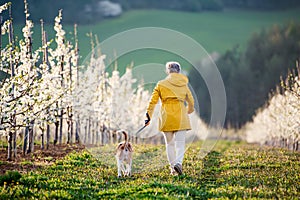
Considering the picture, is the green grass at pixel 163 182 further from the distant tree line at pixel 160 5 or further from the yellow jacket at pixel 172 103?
the distant tree line at pixel 160 5

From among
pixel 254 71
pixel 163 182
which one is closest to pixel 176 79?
pixel 163 182

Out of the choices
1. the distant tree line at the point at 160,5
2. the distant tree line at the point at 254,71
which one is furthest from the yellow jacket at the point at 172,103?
the distant tree line at the point at 254,71

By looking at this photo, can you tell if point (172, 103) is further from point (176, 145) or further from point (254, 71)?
point (254, 71)

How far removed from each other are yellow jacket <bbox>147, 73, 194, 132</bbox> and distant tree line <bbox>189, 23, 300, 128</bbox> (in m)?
62.7

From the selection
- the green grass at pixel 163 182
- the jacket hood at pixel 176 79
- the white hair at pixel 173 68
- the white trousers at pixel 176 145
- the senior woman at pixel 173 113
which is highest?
the white hair at pixel 173 68

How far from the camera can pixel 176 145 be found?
485 inches

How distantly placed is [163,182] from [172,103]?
2.55 metres

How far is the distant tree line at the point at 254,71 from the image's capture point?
249 feet

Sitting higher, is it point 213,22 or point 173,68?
point 213,22

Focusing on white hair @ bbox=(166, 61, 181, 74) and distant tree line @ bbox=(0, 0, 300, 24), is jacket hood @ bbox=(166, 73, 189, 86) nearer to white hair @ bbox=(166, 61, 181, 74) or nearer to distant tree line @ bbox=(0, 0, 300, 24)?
white hair @ bbox=(166, 61, 181, 74)

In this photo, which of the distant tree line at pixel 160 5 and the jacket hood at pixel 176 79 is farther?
the distant tree line at pixel 160 5

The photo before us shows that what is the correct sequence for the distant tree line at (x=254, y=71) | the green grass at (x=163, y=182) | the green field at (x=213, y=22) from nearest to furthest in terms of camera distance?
the green grass at (x=163, y=182), the distant tree line at (x=254, y=71), the green field at (x=213, y=22)

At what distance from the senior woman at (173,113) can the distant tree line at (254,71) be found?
62654 millimetres

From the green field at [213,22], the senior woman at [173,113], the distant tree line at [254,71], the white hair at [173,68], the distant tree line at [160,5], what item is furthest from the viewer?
the green field at [213,22]
